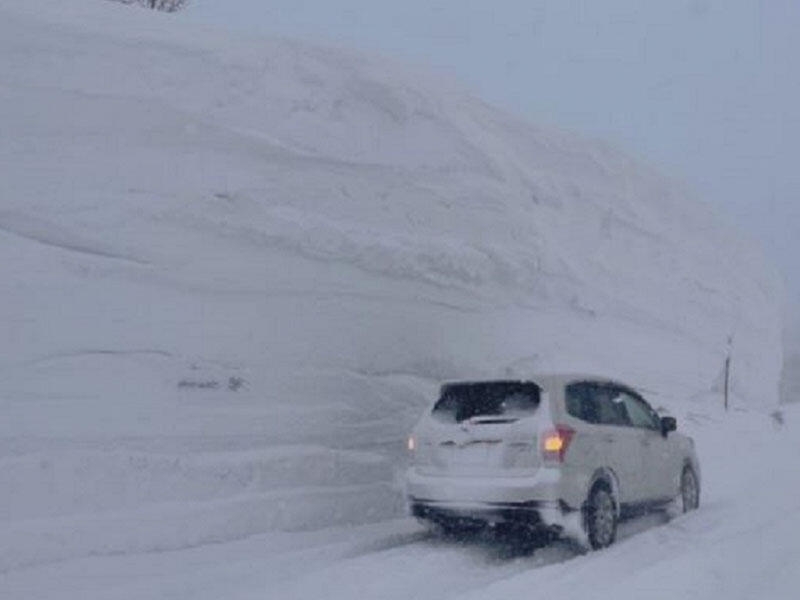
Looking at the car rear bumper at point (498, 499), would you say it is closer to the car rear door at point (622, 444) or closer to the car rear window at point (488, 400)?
the car rear window at point (488, 400)

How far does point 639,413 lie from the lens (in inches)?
432

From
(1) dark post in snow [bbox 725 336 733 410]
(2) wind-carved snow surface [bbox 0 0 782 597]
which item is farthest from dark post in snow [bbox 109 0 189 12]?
(1) dark post in snow [bbox 725 336 733 410]

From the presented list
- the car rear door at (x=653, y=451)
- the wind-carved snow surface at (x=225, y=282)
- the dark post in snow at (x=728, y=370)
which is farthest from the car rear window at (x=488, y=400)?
the dark post in snow at (x=728, y=370)

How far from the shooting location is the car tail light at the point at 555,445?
888 centimetres

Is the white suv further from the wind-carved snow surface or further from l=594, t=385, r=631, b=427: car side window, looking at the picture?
the wind-carved snow surface

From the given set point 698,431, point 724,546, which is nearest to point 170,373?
point 724,546

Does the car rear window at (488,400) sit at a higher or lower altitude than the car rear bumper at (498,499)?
higher

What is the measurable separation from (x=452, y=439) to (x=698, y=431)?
35.7ft

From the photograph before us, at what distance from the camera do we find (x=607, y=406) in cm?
1032

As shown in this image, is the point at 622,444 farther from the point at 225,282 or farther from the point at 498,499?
the point at 225,282

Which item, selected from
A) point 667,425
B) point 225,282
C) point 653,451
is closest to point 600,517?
point 653,451

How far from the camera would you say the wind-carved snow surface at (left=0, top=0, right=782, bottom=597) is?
8.88 metres

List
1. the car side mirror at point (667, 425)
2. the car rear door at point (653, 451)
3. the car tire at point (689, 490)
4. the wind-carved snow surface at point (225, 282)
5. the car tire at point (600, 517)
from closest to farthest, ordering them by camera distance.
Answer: the wind-carved snow surface at point (225, 282) → the car tire at point (600, 517) → the car rear door at point (653, 451) → the car side mirror at point (667, 425) → the car tire at point (689, 490)

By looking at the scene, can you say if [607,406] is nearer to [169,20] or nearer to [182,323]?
[182,323]
